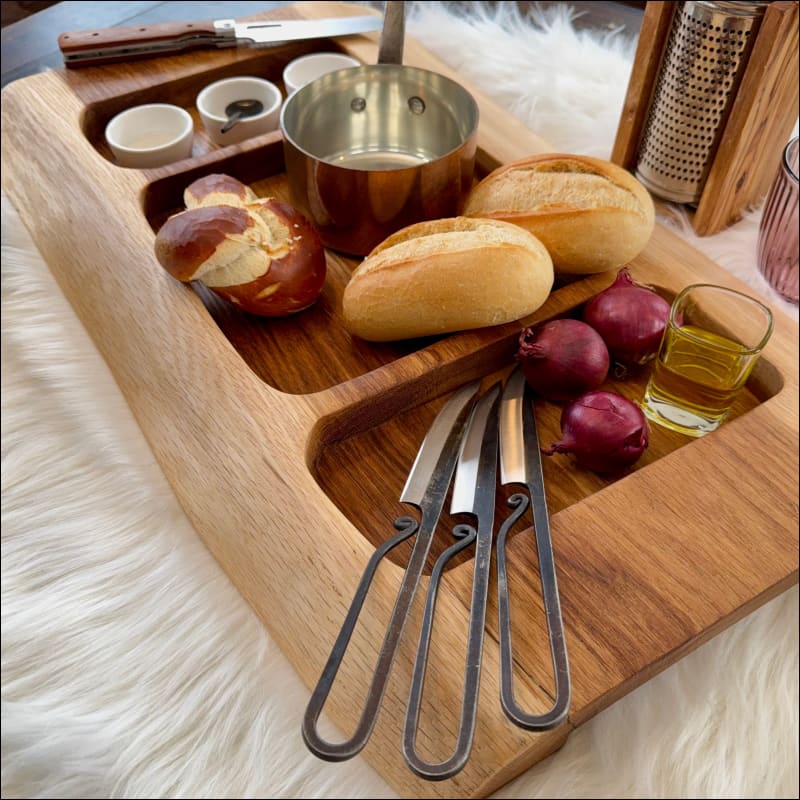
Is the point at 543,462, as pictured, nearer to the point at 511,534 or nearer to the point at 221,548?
the point at 511,534

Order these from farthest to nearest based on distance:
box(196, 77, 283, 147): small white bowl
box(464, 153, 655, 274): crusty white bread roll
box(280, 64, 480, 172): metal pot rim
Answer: box(196, 77, 283, 147): small white bowl, box(280, 64, 480, 172): metal pot rim, box(464, 153, 655, 274): crusty white bread roll

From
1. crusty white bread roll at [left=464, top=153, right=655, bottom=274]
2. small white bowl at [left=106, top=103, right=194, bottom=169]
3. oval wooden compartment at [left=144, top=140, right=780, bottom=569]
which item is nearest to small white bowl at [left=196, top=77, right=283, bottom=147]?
small white bowl at [left=106, top=103, right=194, bottom=169]

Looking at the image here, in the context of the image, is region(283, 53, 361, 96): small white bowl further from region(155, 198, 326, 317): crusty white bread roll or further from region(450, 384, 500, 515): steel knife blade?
region(450, 384, 500, 515): steel knife blade

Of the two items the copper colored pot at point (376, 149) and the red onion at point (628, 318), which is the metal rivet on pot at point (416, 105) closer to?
the copper colored pot at point (376, 149)

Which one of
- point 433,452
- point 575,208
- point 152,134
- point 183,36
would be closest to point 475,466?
point 433,452

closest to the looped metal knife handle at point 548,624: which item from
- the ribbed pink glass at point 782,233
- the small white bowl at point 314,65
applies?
the ribbed pink glass at point 782,233
